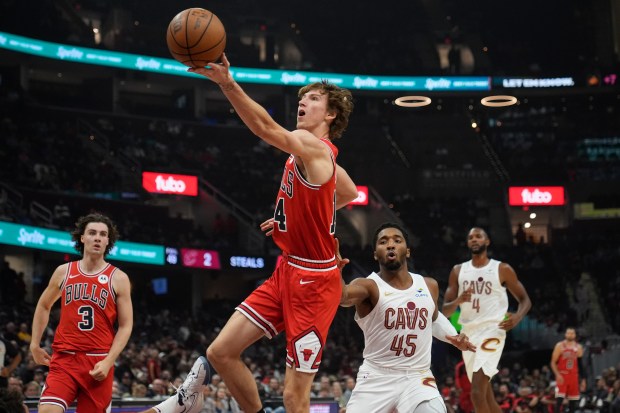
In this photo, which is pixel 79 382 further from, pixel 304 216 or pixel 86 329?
pixel 304 216

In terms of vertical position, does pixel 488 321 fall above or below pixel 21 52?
below

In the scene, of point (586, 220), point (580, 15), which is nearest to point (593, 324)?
point (586, 220)

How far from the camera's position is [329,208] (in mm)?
6531

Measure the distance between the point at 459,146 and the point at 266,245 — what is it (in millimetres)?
12598

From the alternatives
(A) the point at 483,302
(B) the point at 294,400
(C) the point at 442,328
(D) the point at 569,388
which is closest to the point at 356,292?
(C) the point at 442,328

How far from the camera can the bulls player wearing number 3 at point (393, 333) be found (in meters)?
7.11

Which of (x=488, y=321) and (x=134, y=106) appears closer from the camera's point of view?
(x=488, y=321)

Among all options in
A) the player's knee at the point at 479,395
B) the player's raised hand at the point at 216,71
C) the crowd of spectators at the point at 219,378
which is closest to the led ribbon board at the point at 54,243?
the crowd of spectators at the point at 219,378

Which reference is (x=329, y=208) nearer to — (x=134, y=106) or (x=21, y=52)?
(x=21, y=52)

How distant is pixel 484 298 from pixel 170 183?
22963 mm

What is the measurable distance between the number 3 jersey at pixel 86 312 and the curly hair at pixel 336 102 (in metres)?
2.48

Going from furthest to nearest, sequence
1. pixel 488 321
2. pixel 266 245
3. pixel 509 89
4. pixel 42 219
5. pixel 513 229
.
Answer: pixel 513 229 → pixel 509 89 → pixel 266 245 → pixel 42 219 → pixel 488 321

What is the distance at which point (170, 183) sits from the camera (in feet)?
107

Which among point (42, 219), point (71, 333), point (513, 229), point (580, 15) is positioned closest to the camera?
point (71, 333)
